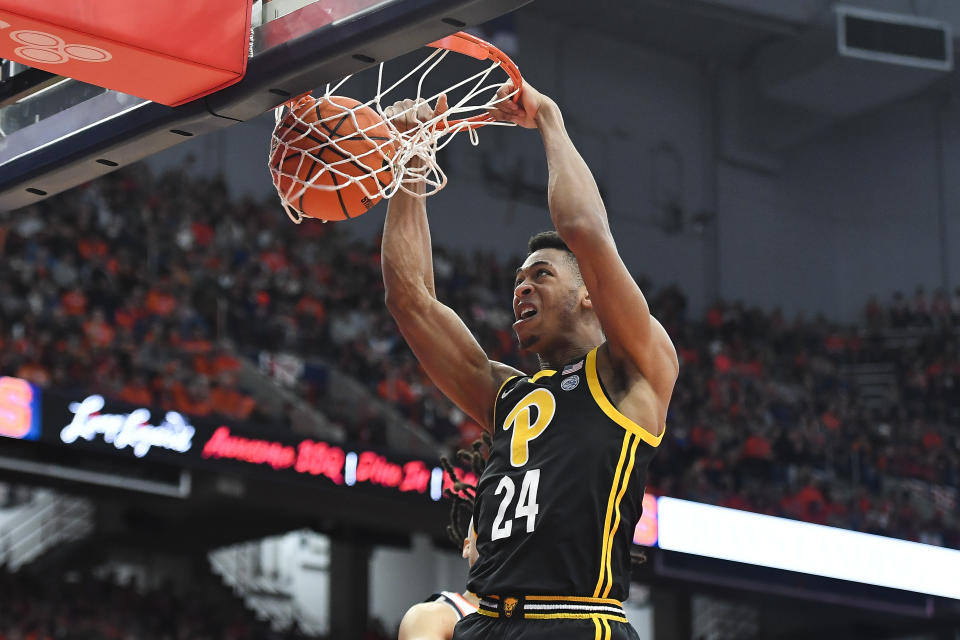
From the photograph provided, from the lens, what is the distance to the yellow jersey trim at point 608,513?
118 inches

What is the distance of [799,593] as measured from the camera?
14555 mm

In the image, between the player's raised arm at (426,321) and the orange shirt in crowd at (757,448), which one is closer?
the player's raised arm at (426,321)

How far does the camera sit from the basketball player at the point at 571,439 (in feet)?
A: 9.77

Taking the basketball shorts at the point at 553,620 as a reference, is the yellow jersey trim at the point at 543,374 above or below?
above

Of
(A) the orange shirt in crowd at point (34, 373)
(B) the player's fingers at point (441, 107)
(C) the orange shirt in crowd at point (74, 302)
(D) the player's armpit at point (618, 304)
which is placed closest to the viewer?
(D) the player's armpit at point (618, 304)

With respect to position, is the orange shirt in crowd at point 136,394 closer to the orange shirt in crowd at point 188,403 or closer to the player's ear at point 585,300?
the orange shirt in crowd at point 188,403

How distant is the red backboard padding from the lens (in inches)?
123

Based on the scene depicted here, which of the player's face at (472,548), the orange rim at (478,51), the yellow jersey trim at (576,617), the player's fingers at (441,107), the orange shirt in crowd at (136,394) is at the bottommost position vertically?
the yellow jersey trim at (576,617)

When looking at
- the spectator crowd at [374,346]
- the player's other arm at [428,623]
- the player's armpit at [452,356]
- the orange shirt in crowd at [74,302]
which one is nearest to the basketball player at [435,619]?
the player's other arm at [428,623]

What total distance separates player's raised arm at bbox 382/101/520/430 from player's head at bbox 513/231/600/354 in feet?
0.61

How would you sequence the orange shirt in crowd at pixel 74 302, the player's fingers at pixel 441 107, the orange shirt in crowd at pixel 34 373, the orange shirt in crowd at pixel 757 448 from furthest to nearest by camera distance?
1. the orange shirt in crowd at pixel 757 448
2. the orange shirt in crowd at pixel 74 302
3. the orange shirt in crowd at pixel 34 373
4. the player's fingers at pixel 441 107

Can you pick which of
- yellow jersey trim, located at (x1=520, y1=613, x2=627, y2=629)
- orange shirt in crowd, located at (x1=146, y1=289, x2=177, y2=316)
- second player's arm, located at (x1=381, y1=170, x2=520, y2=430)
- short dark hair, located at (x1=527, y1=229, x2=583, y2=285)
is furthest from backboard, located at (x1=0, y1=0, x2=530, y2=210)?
orange shirt in crowd, located at (x1=146, y1=289, x2=177, y2=316)

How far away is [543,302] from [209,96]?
98 cm

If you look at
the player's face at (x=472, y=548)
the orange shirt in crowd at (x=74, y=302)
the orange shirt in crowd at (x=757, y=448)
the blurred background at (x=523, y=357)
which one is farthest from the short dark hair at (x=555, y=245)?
the orange shirt in crowd at (x=757, y=448)
